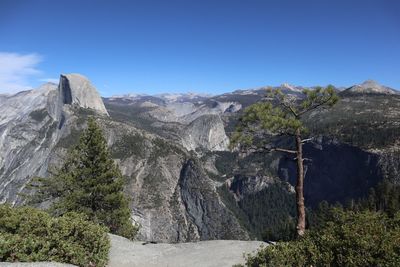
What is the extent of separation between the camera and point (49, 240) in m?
17.7

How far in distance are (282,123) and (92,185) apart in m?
23.2

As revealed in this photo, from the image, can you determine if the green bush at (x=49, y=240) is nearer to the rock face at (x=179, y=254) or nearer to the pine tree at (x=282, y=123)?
the rock face at (x=179, y=254)

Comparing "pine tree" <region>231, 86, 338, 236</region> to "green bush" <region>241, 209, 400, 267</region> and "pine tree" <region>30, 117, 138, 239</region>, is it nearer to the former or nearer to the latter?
"green bush" <region>241, 209, 400, 267</region>

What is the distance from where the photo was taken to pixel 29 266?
1469 cm

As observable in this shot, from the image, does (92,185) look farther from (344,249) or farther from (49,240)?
(344,249)

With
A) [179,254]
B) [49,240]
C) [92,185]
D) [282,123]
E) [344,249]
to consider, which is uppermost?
[282,123]

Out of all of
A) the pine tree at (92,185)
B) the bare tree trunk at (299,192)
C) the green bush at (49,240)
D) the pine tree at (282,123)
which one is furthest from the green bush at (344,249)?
the pine tree at (92,185)

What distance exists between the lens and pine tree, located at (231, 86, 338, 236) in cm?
2558

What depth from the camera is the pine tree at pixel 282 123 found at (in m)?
25.6

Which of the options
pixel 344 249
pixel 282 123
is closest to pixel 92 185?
pixel 282 123

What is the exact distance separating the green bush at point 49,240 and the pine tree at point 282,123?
1142 cm

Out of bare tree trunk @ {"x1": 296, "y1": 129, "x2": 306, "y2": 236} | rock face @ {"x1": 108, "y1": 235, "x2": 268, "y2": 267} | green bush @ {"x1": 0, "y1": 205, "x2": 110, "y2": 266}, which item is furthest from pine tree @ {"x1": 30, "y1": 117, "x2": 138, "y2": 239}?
bare tree trunk @ {"x1": 296, "y1": 129, "x2": 306, "y2": 236}

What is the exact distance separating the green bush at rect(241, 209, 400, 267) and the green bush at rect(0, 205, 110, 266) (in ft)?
26.2

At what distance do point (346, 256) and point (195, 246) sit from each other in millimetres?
14314
